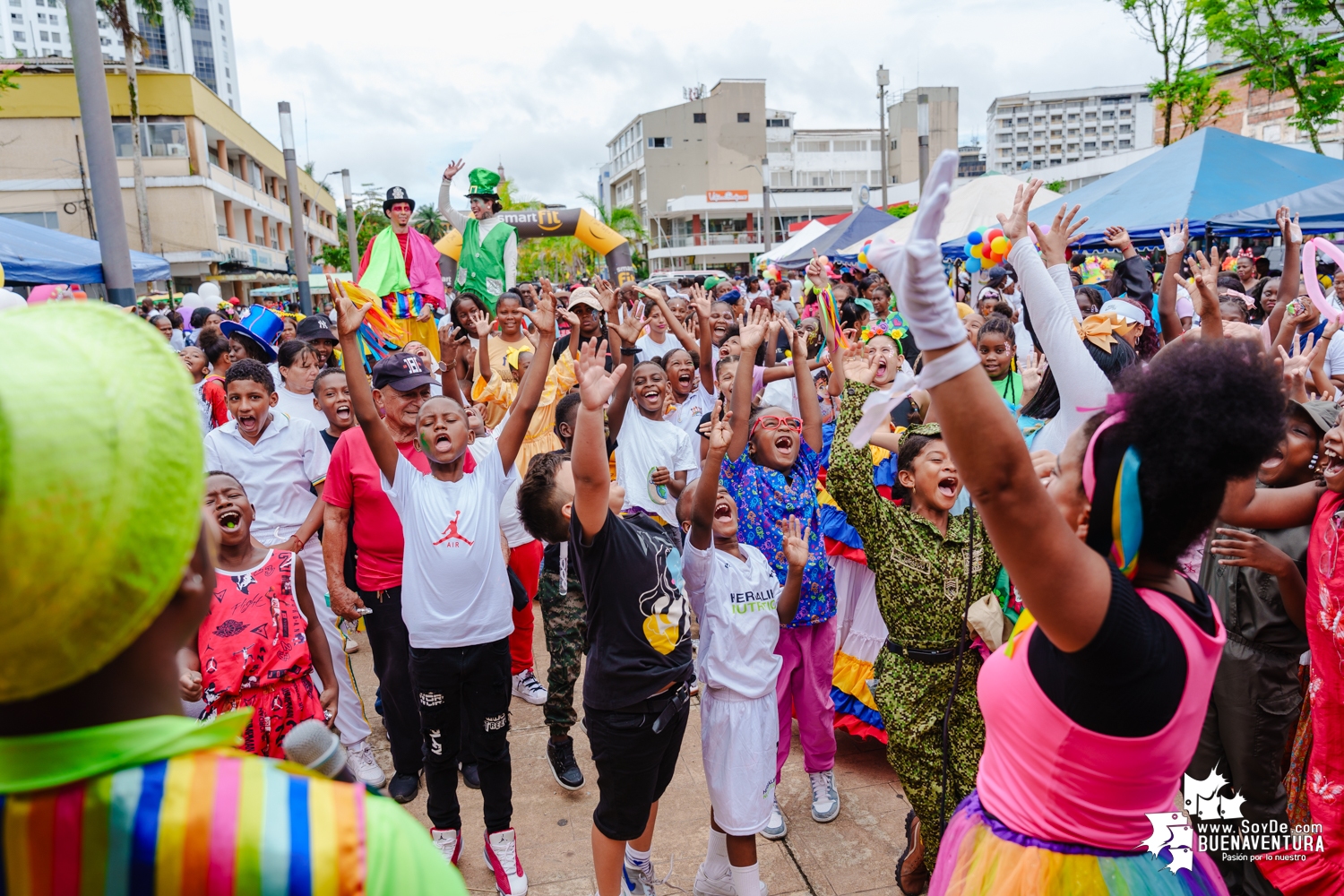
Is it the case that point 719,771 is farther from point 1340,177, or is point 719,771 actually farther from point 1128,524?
point 1340,177

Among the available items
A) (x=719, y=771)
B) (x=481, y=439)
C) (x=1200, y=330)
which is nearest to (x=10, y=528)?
(x=719, y=771)

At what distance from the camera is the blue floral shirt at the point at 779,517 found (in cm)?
385

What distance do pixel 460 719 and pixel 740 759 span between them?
1.20 meters

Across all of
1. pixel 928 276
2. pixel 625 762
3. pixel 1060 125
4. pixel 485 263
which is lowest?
pixel 625 762

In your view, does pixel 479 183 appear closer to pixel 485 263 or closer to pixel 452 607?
pixel 485 263

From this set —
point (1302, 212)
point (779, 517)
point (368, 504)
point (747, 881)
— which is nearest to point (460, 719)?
point (368, 504)

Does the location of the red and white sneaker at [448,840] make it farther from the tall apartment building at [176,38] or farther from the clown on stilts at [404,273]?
the tall apartment building at [176,38]

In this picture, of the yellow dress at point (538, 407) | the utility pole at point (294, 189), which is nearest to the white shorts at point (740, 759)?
the yellow dress at point (538, 407)

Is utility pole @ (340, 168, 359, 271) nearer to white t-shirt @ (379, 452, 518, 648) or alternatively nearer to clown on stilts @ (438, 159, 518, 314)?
clown on stilts @ (438, 159, 518, 314)

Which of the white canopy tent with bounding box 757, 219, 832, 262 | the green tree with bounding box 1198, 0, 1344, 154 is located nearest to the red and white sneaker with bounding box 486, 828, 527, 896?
the green tree with bounding box 1198, 0, 1344, 154

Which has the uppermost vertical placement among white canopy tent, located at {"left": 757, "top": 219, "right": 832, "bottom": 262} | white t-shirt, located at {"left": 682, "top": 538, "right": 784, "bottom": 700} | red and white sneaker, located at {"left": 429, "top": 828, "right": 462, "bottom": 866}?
white canopy tent, located at {"left": 757, "top": 219, "right": 832, "bottom": 262}

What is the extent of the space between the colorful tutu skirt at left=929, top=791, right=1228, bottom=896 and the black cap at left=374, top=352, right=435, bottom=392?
10.1 ft

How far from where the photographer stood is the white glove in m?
1.29

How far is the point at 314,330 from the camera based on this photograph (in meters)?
6.48
